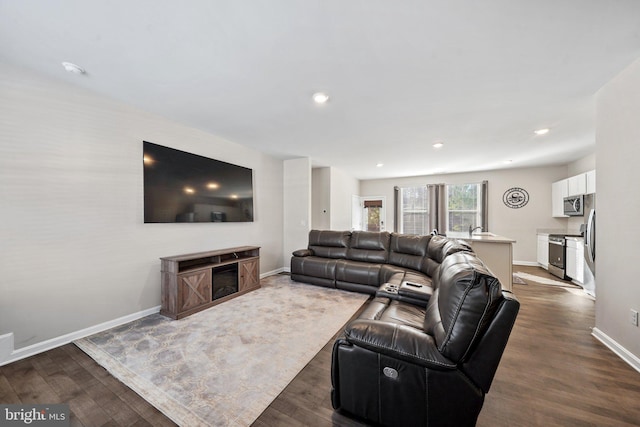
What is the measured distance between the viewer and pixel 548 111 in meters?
2.87

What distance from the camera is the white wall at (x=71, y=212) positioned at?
2047mm

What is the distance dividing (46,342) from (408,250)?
440cm

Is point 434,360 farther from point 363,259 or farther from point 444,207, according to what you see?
point 444,207

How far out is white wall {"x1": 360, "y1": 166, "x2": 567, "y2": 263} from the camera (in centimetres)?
587

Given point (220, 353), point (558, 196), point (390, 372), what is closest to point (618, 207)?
point (390, 372)

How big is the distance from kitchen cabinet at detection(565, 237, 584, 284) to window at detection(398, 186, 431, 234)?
310cm

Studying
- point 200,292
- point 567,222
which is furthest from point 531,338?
point 567,222

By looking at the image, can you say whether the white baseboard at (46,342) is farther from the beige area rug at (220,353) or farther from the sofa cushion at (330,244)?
the sofa cushion at (330,244)

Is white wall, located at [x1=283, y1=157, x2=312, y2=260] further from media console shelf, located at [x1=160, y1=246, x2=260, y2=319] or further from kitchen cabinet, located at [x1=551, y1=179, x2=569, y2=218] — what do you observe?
kitchen cabinet, located at [x1=551, y1=179, x2=569, y2=218]

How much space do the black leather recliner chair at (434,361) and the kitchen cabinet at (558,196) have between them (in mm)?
6080

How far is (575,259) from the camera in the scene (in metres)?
4.27

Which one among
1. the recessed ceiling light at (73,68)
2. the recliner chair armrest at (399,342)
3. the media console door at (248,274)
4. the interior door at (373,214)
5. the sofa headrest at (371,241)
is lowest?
the media console door at (248,274)

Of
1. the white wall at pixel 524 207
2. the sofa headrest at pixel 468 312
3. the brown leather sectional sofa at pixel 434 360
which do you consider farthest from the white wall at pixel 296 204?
the white wall at pixel 524 207

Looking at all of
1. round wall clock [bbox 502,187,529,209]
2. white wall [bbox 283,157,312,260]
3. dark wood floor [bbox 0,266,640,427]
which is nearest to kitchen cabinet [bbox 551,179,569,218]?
round wall clock [bbox 502,187,529,209]
